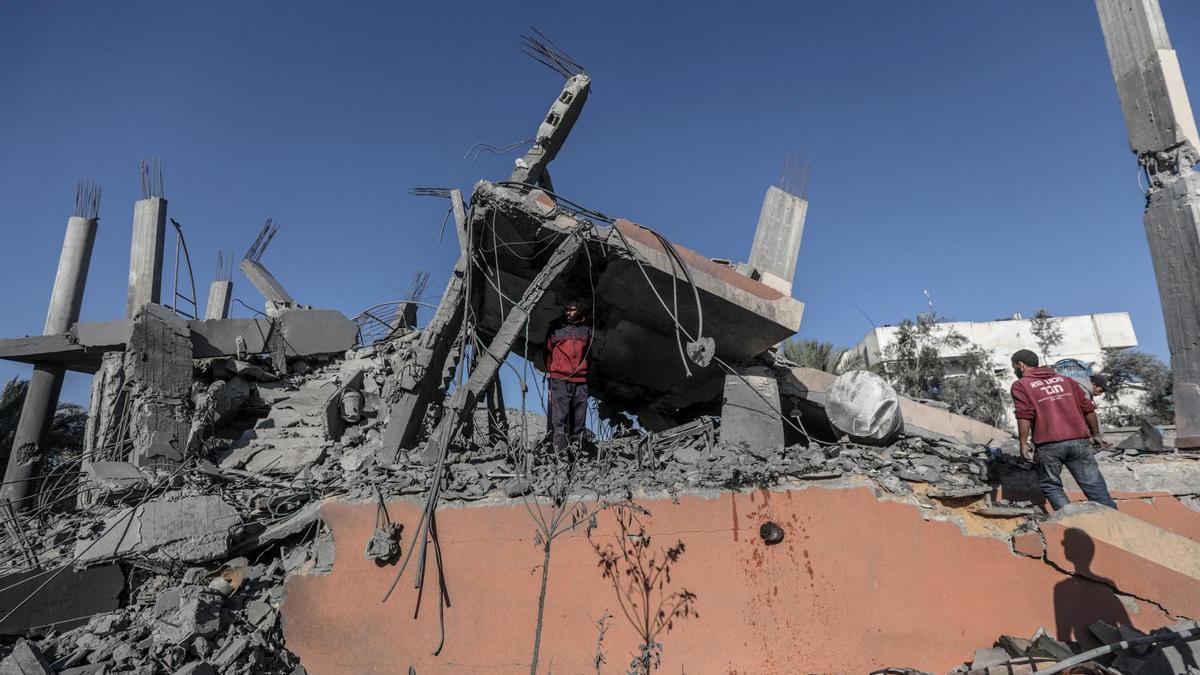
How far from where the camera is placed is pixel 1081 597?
178 inches

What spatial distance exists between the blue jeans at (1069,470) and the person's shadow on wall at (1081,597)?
1.08ft

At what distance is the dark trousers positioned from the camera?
670 centimetres

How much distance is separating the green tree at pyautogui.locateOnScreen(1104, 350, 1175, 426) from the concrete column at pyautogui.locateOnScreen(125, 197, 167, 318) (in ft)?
84.5

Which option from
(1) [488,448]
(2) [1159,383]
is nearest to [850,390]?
(1) [488,448]

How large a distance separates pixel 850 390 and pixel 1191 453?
2.52 meters

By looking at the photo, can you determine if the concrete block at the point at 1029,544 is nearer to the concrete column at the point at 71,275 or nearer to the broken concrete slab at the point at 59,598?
the broken concrete slab at the point at 59,598

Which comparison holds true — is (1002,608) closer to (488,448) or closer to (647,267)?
(647,267)

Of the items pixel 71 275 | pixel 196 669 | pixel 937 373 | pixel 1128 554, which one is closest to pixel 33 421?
pixel 71 275

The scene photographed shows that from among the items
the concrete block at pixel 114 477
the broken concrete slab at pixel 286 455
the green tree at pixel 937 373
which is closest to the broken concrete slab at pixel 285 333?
the broken concrete slab at pixel 286 455

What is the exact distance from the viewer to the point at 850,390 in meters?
5.86

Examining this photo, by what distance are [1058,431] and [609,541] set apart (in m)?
3.51

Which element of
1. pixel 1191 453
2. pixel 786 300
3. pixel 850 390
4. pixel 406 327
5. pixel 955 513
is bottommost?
pixel 955 513

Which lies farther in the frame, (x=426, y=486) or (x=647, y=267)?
(x=647, y=267)

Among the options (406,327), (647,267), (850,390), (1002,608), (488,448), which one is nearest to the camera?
(1002,608)
